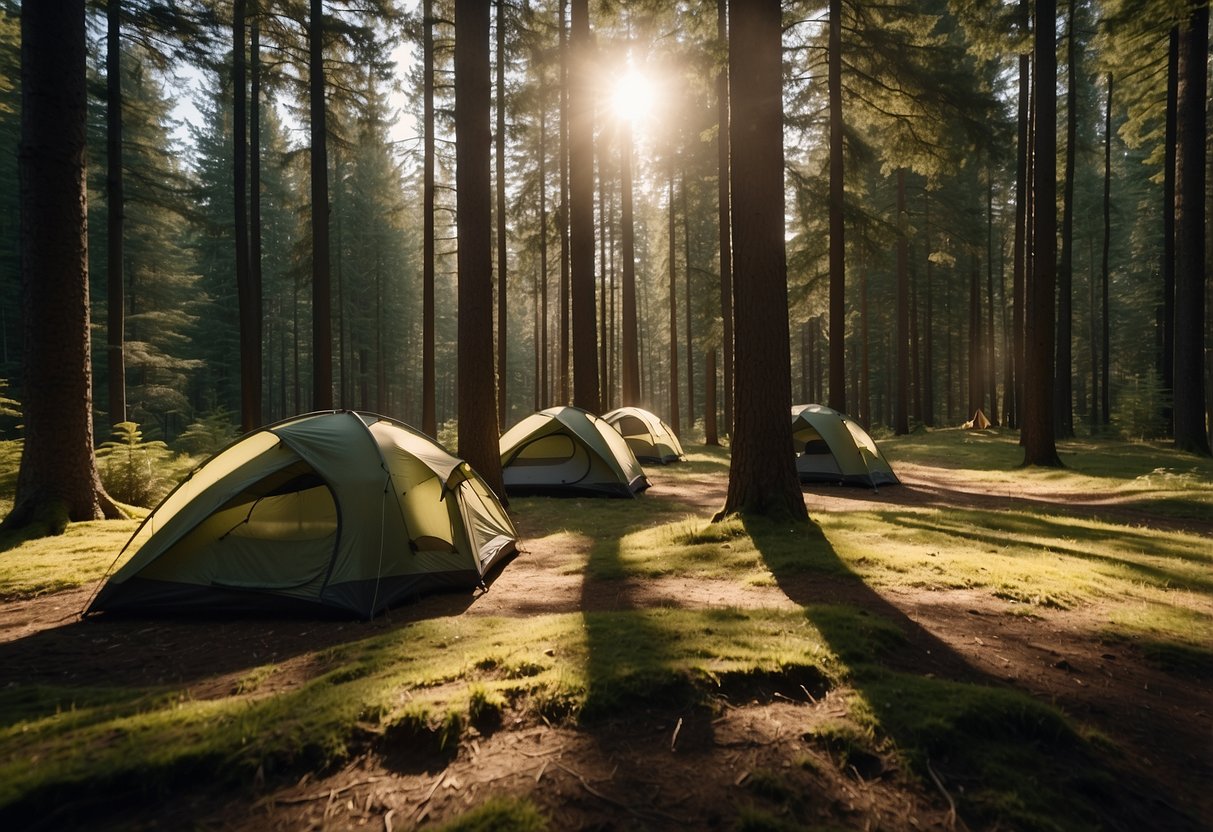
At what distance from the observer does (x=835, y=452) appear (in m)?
13.2

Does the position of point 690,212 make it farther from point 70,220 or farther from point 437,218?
point 70,220

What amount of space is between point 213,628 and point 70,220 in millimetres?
6014

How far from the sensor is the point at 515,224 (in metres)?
19.7

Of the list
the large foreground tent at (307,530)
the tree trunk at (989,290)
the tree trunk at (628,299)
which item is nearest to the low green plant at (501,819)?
the large foreground tent at (307,530)

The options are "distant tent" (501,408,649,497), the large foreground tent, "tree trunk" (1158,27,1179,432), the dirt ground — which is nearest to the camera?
the dirt ground

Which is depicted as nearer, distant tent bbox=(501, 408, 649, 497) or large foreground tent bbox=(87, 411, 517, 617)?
large foreground tent bbox=(87, 411, 517, 617)

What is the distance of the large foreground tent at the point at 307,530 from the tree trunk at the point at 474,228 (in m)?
2.95

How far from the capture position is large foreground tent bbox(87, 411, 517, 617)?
5238mm

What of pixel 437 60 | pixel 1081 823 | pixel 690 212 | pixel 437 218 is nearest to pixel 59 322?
pixel 1081 823

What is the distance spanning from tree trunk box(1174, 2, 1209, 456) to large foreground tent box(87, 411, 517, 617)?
57.9 feet

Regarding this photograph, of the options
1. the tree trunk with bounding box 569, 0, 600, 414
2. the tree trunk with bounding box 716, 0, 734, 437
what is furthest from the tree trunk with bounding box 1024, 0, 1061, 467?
the tree trunk with bounding box 569, 0, 600, 414

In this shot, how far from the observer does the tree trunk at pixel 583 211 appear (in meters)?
12.6

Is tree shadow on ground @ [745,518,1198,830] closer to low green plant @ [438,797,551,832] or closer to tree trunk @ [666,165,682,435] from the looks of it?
low green plant @ [438,797,551,832]

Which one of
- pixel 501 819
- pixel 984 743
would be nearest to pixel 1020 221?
pixel 984 743
